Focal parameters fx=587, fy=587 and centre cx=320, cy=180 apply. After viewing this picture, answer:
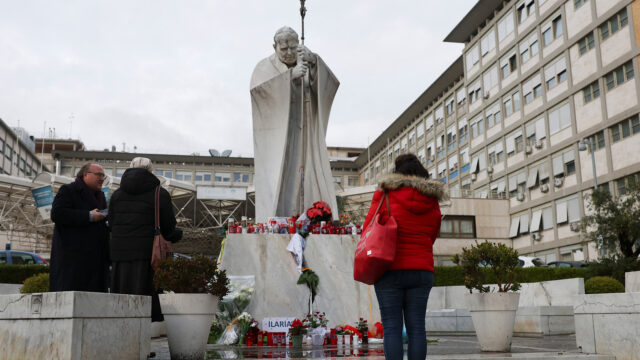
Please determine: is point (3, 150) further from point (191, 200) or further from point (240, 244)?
point (240, 244)

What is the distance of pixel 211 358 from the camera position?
6.05 m

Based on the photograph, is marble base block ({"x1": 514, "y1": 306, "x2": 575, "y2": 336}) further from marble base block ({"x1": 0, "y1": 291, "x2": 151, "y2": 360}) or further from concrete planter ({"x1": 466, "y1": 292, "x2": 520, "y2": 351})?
marble base block ({"x1": 0, "y1": 291, "x2": 151, "y2": 360})

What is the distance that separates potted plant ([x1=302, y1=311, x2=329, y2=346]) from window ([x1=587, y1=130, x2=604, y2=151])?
2973 cm

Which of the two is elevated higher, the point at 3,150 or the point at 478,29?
the point at 478,29

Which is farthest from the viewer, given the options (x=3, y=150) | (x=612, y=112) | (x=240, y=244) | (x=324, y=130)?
(x=3, y=150)

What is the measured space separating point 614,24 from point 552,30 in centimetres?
595

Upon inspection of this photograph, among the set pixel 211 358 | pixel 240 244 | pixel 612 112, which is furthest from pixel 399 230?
pixel 612 112

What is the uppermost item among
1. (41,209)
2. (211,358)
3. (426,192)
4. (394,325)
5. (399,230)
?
(41,209)

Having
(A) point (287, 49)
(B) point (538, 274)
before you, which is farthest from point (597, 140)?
(A) point (287, 49)

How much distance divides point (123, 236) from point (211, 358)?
1627 mm

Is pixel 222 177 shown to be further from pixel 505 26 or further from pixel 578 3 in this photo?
pixel 578 3

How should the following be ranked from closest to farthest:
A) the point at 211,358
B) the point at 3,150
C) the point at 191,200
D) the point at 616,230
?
the point at 211,358 → the point at 616,230 → the point at 191,200 → the point at 3,150

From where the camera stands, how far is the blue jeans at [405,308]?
433cm

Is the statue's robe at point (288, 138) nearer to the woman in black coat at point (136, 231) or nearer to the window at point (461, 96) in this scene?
the woman in black coat at point (136, 231)
